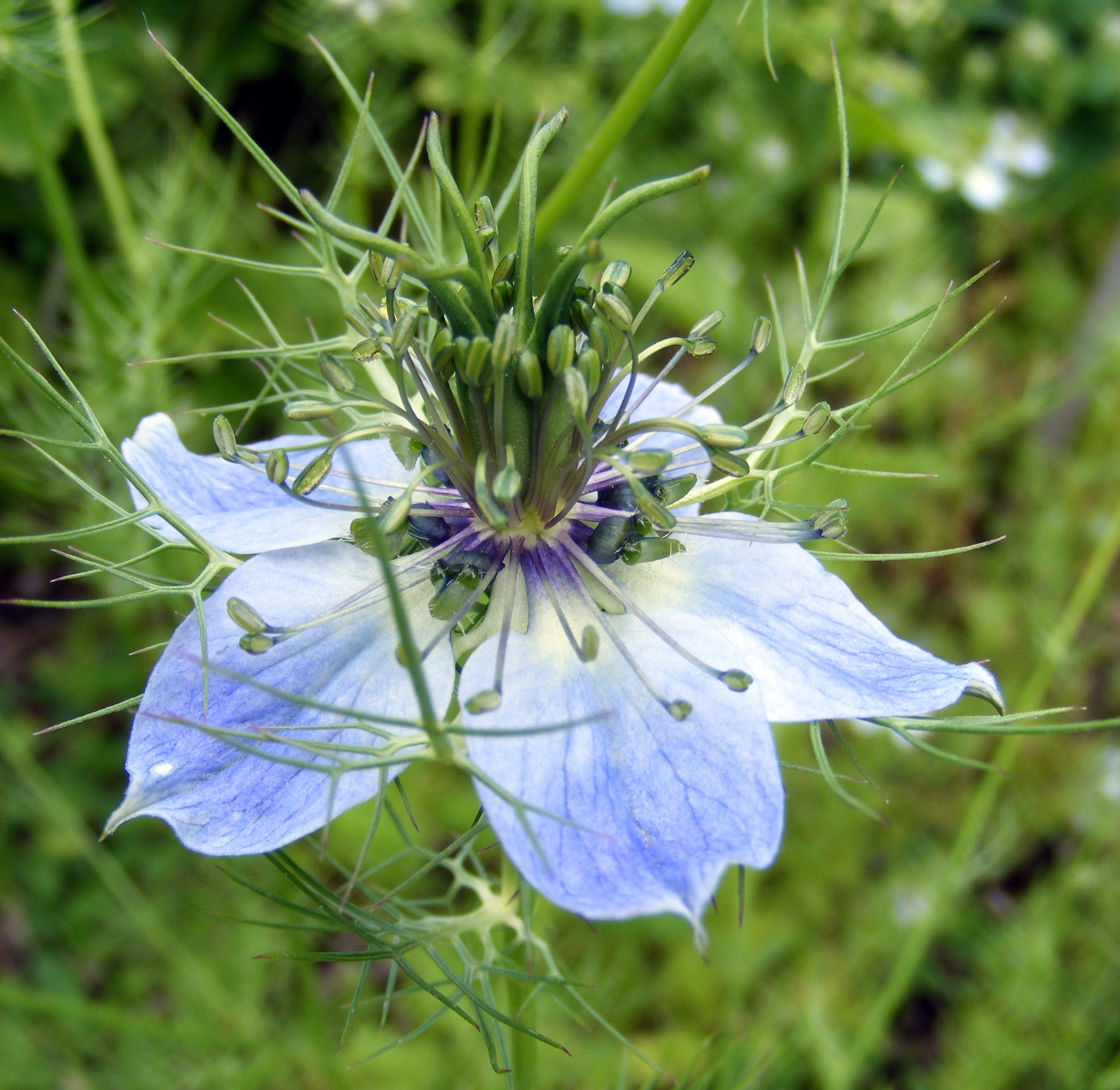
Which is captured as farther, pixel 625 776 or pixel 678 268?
pixel 678 268

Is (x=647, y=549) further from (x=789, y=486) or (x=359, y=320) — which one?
(x=789, y=486)

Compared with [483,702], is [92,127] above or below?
below

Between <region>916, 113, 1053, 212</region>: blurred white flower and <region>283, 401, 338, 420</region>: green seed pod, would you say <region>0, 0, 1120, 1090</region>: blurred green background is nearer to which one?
<region>916, 113, 1053, 212</region>: blurred white flower

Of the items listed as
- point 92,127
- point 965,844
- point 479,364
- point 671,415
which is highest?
point 479,364

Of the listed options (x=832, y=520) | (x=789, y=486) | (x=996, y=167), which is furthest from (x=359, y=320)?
(x=996, y=167)

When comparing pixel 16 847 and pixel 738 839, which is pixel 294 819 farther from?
pixel 16 847

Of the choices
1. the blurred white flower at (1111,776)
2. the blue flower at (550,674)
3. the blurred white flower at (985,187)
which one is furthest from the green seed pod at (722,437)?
the blurred white flower at (985,187)

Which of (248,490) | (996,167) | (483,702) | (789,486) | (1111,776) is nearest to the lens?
(483,702)

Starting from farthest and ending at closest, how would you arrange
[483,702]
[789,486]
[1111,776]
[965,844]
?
[1111,776] → [789,486] → [965,844] → [483,702]
